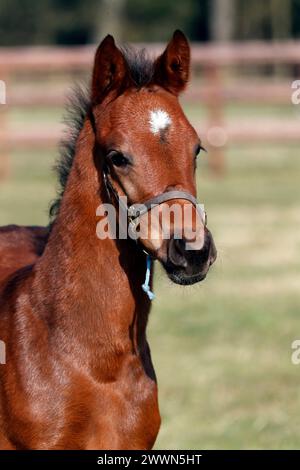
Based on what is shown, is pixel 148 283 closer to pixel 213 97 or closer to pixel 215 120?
pixel 215 120

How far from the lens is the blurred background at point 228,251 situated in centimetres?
633

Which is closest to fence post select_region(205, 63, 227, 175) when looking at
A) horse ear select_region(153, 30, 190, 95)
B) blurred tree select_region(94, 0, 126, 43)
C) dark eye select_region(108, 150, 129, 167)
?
horse ear select_region(153, 30, 190, 95)

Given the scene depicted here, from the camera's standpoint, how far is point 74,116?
422cm

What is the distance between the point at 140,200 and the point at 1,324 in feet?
2.74

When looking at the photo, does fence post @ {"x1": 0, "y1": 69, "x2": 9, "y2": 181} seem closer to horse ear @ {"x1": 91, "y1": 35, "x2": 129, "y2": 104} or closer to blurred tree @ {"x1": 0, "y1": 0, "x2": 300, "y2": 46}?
horse ear @ {"x1": 91, "y1": 35, "x2": 129, "y2": 104}

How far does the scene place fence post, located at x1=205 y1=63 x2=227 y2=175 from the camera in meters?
16.6

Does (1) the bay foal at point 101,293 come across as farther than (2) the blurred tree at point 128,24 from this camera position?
No

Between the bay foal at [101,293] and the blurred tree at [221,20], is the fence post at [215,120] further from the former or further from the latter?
the blurred tree at [221,20]

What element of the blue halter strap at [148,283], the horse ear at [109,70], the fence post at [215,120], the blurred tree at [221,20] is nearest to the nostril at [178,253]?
the blue halter strap at [148,283]

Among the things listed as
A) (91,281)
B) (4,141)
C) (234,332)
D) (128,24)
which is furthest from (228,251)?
(128,24)

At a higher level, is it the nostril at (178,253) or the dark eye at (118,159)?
the dark eye at (118,159)

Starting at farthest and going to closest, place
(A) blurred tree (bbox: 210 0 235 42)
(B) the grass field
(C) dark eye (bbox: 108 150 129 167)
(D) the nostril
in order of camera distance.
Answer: (A) blurred tree (bbox: 210 0 235 42) → (B) the grass field → (C) dark eye (bbox: 108 150 129 167) → (D) the nostril

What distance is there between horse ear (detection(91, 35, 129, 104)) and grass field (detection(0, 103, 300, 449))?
0.72 metres

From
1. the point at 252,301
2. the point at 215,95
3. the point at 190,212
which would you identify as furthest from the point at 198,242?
the point at 215,95
